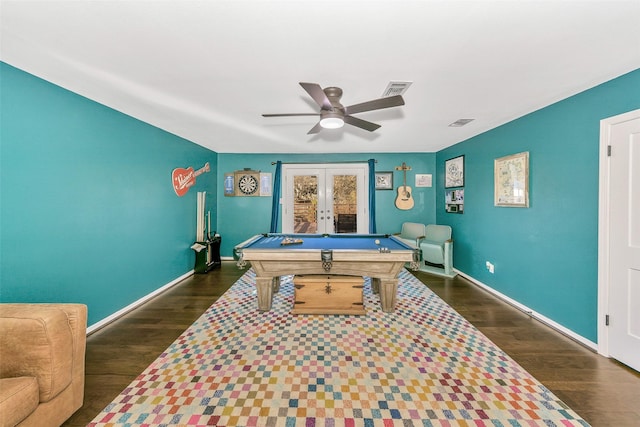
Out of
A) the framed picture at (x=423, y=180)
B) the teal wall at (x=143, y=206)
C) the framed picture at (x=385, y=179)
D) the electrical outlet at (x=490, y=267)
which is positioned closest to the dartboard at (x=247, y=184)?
the teal wall at (x=143, y=206)

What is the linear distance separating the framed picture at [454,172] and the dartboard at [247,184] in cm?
393

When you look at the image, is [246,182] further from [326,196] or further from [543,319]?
[543,319]

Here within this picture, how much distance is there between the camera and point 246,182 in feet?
18.5

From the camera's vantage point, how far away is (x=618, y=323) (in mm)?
2152

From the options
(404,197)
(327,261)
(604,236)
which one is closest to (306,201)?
(404,197)

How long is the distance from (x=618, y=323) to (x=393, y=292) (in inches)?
73.1

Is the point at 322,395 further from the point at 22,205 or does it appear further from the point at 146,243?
the point at 146,243

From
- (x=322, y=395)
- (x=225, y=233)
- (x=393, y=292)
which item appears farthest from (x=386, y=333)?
(x=225, y=233)

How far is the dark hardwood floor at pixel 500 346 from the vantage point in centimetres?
171

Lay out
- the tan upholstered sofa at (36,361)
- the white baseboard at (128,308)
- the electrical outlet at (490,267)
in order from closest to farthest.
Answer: the tan upholstered sofa at (36,361)
the white baseboard at (128,308)
the electrical outlet at (490,267)

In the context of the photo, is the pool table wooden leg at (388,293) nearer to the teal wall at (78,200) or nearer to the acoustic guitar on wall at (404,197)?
the acoustic guitar on wall at (404,197)

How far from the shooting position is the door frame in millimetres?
2199

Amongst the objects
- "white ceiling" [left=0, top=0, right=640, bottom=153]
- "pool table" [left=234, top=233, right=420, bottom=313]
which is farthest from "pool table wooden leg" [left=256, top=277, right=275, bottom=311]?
"white ceiling" [left=0, top=0, right=640, bottom=153]

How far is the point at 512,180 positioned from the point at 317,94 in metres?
2.91
